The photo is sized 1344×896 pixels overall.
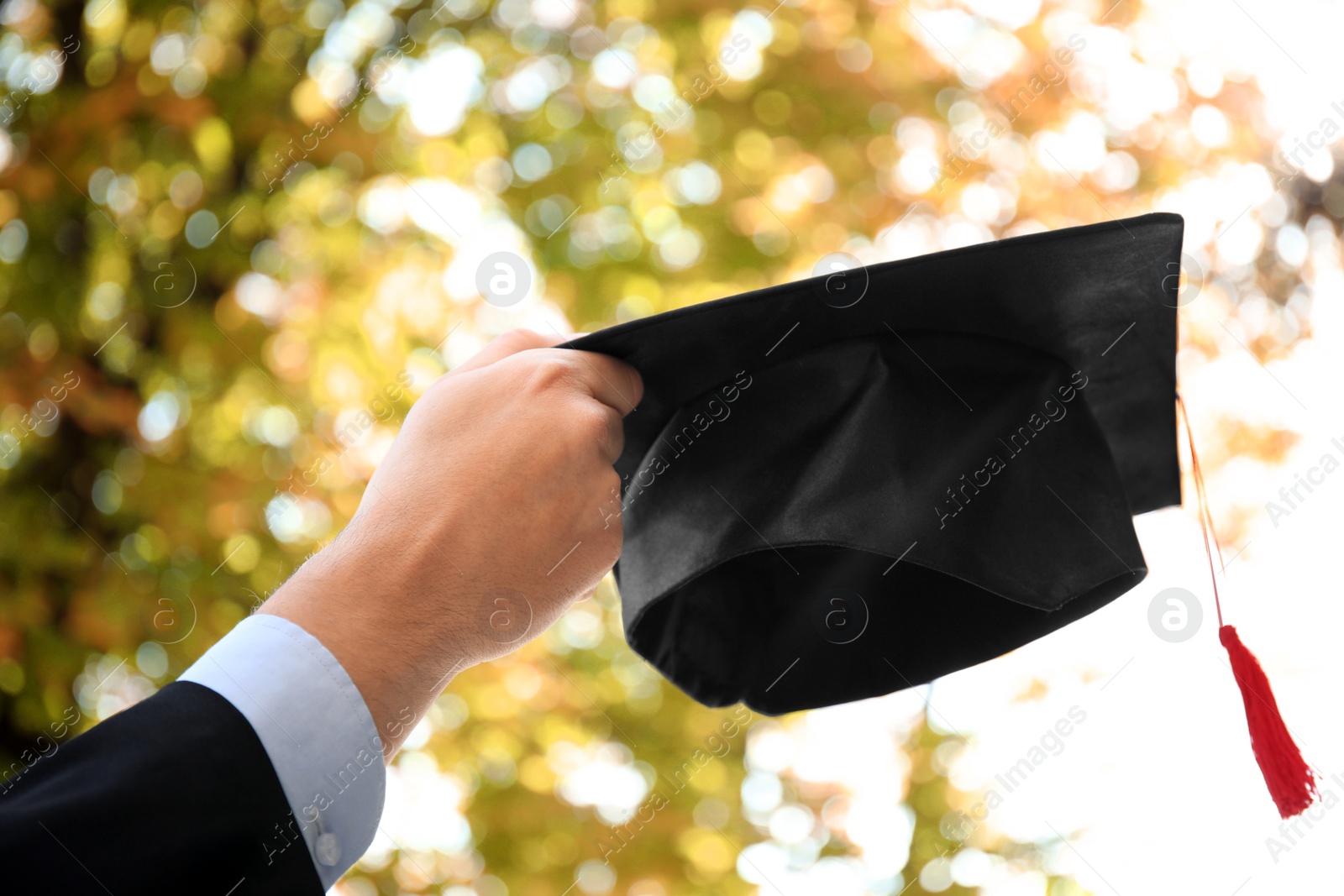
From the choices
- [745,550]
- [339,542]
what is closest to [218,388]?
[339,542]

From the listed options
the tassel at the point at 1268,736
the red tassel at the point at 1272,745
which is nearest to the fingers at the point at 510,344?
the tassel at the point at 1268,736

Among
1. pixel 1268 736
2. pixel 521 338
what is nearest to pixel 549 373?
pixel 521 338

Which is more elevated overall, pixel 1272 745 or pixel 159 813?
pixel 159 813

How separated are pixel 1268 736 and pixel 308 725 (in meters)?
0.96

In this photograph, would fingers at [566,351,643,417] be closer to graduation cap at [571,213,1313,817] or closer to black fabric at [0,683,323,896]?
graduation cap at [571,213,1313,817]

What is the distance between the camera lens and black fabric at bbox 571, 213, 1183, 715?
36.2 inches

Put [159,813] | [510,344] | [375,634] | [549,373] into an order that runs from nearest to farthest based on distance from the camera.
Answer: [159,813] → [375,634] → [549,373] → [510,344]

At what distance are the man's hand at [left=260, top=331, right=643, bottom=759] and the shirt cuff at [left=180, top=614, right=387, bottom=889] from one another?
0.06 ft

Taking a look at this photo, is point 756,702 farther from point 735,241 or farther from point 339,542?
point 735,241

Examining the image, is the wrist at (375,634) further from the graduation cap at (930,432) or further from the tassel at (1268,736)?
the tassel at (1268,736)

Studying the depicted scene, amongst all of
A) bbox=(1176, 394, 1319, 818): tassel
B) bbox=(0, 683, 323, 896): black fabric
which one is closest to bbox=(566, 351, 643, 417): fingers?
bbox=(0, 683, 323, 896): black fabric

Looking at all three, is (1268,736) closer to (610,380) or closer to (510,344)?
(610,380)

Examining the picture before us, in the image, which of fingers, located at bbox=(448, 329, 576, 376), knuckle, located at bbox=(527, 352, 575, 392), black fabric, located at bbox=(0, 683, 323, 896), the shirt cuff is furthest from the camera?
fingers, located at bbox=(448, 329, 576, 376)

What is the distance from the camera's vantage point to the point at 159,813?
0.61m
